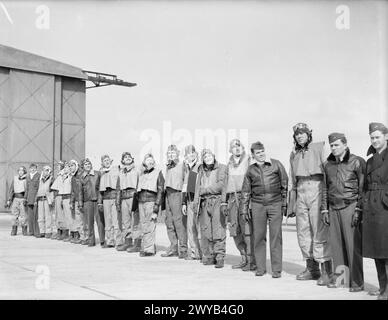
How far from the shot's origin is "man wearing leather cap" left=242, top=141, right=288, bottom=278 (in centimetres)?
652

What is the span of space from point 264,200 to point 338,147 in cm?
134

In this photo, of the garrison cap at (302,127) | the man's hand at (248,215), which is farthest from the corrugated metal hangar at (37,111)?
the garrison cap at (302,127)

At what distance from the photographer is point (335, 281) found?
5637 mm

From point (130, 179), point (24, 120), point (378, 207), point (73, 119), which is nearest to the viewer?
point (378, 207)

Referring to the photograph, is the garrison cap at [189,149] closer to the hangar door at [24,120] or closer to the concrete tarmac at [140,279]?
the concrete tarmac at [140,279]

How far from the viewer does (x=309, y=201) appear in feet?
20.0

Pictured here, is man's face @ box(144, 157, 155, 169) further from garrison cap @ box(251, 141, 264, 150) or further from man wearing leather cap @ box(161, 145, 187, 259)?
garrison cap @ box(251, 141, 264, 150)

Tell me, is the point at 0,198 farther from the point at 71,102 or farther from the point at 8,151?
the point at 71,102

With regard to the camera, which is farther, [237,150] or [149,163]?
[149,163]

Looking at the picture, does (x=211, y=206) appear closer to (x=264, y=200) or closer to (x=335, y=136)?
(x=264, y=200)

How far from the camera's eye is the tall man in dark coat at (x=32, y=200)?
13.3 meters

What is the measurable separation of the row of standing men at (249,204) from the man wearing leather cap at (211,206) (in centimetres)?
1

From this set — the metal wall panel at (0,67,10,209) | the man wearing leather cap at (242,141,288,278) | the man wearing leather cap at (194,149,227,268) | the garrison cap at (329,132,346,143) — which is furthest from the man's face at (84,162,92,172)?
the metal wall panel at (0,67,10,209)

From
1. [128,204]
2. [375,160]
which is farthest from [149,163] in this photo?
[375,160]
